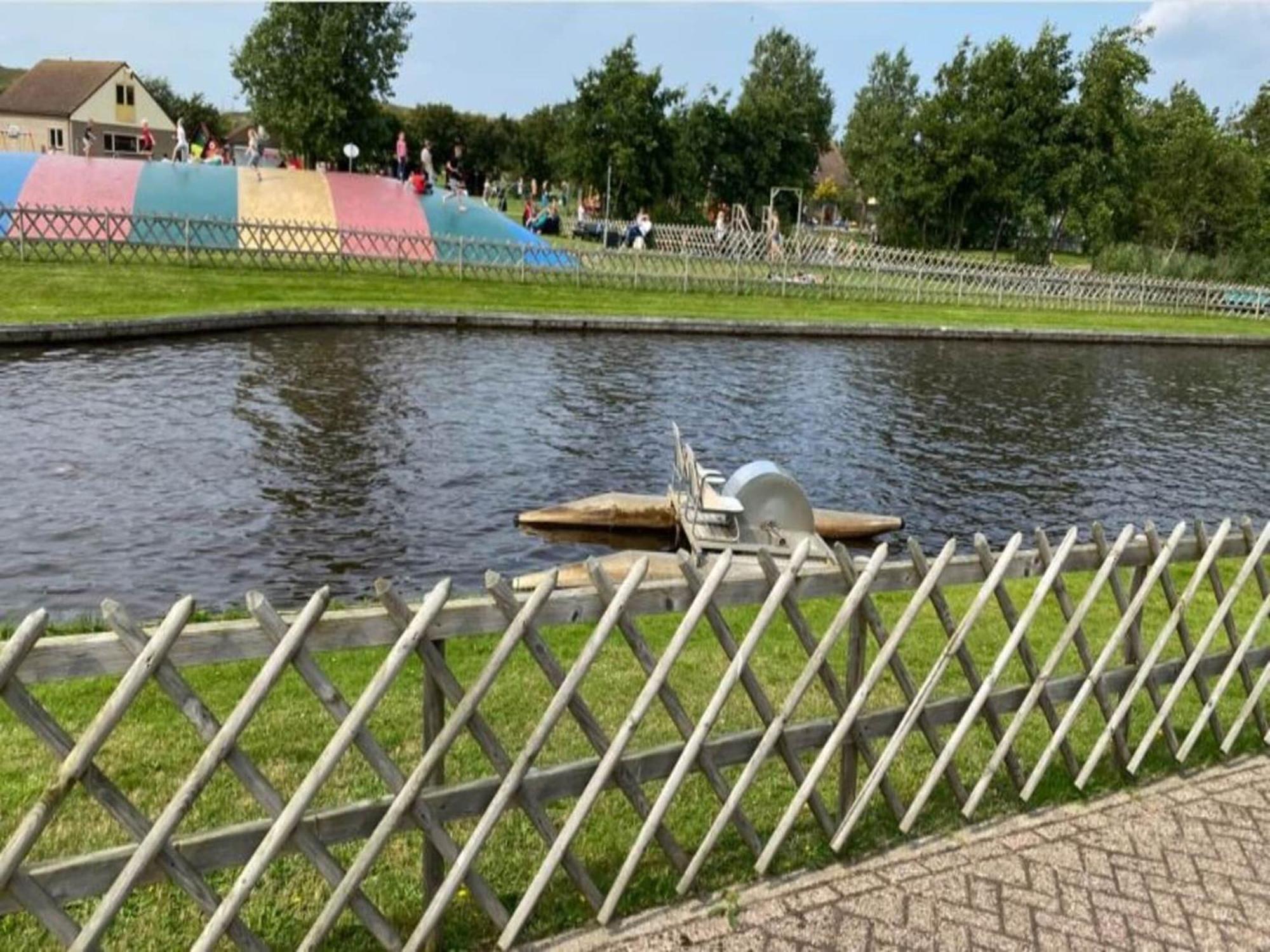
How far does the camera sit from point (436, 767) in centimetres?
381

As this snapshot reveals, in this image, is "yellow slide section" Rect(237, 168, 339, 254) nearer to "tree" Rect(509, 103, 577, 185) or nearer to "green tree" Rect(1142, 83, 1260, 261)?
"green tree" Rect(1142, 83, 1260, 261)

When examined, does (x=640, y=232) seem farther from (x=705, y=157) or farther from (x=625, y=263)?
(x=705, y=157)

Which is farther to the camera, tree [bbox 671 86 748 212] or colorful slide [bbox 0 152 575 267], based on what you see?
tree [bbox 671 86 748 212]

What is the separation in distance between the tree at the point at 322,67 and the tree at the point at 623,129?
10.8 m

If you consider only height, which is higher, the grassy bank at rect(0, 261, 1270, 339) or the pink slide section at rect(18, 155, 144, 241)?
the pink slide section at rect(18, 155, 144, 241)

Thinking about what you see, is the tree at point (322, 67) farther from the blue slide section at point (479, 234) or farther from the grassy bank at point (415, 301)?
the grassy bank at point (415, 301)

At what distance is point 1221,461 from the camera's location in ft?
59.0

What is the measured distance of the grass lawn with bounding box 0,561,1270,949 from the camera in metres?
4.24

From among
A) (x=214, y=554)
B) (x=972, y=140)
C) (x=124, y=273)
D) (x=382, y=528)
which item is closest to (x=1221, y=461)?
(x=382, y=528)

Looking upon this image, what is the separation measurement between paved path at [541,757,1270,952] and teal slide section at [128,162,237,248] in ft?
96.6

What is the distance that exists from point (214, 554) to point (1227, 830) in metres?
8.97

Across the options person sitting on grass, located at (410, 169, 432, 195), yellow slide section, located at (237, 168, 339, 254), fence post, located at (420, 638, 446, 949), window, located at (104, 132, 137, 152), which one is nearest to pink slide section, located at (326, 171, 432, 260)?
person sitting on grass, located at (410, 169, 432, 195)

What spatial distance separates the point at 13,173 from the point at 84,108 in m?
62.9

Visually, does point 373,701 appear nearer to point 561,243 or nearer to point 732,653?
point 732,653
